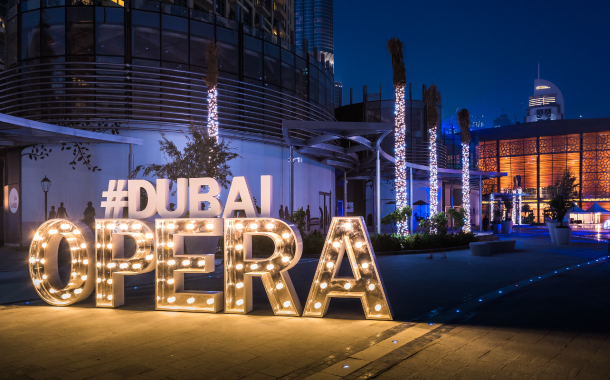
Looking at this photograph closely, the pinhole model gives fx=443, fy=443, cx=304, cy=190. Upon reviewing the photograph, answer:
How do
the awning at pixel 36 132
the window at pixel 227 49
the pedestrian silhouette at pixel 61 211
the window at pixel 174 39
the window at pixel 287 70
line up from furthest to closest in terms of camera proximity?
the window at pixel 287 70
the window at pixel 227 49
the window at pixel 174 39
the pedestrian silhouette at pixel 61 211
the awning at pixel 36 132

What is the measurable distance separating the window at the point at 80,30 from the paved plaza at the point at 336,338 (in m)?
15.6

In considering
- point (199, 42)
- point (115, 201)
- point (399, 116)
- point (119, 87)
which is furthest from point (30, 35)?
point (399, 116)

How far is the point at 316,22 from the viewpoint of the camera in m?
148

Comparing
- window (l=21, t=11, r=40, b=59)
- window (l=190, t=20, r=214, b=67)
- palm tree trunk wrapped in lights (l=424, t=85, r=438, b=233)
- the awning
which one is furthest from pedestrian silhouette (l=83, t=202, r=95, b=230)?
palm tree trunk wrapped in lights (l=424, t=85, r=438, b=233)

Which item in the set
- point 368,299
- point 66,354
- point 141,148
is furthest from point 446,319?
point 141,148

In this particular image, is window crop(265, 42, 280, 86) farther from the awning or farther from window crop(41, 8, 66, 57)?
window crop(41, 8, 66, 57)

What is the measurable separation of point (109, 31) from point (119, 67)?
79.1 inches

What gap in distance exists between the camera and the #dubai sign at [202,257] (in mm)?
7375

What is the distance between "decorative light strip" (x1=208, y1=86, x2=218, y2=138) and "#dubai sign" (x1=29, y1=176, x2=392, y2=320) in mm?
12464

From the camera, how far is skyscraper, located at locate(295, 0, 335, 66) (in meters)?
144

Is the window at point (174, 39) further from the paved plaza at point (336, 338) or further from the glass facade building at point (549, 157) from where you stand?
the glass facade building at point (549, 157)

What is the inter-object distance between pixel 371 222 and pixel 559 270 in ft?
97.2

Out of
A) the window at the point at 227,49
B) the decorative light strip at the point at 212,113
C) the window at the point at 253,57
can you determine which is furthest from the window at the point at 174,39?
the window at the point at 253,57

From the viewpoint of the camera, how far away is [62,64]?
20875 millimetres
